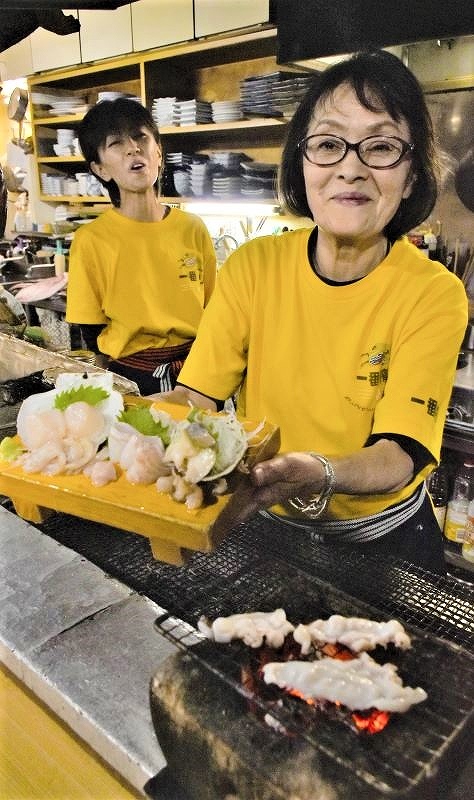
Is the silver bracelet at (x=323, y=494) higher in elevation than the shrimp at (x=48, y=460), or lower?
lower

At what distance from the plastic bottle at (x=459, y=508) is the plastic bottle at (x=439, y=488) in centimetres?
3

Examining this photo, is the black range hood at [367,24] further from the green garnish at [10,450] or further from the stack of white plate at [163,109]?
the stack of white plate at [163,109]

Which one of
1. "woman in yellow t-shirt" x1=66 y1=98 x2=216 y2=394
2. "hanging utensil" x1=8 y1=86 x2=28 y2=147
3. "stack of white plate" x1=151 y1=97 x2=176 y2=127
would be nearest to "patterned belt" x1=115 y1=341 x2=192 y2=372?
"woman in yellow t-shirt" x1=66 y1=98 x2=216 y2=394

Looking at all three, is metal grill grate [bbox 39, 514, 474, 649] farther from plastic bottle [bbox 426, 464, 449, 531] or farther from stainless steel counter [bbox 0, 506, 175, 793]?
plastic bottle [bbox 426, 464, 449, 531]

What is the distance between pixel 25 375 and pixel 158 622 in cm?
113

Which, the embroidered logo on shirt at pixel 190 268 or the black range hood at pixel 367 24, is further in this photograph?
the embroidered logo on shirt at pixel 190 268

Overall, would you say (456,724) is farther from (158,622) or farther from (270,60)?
(270,60)

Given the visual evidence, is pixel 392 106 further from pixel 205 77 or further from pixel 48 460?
pixel 205 77

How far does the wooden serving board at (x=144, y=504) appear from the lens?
980mm

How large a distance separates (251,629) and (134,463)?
350 mm

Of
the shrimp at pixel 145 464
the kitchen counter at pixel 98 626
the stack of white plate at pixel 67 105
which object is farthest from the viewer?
the stack of white plate at pixel 67 105

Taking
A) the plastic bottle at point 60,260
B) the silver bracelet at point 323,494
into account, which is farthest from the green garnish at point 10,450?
the plastic bottle at point 60,260

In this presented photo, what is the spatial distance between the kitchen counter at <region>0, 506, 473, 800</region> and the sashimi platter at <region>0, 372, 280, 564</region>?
157mm

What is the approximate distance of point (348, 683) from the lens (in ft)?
3.14
